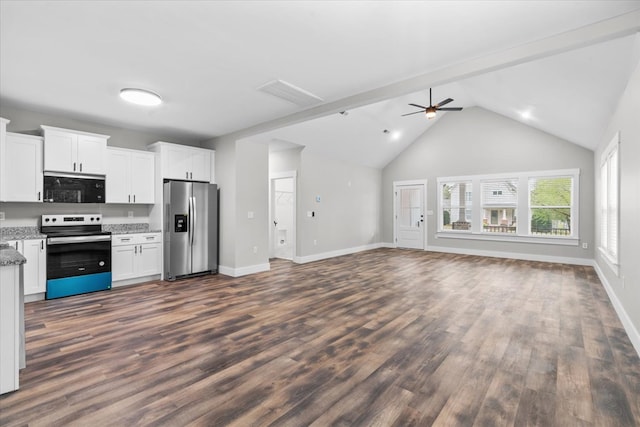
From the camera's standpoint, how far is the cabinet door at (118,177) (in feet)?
16.3

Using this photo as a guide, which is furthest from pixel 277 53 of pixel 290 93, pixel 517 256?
pixel 517 256

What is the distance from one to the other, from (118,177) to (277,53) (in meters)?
3.75

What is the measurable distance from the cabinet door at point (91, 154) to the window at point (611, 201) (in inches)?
276

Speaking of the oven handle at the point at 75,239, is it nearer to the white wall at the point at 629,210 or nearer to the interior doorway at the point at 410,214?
the white wall at the point at 629,210

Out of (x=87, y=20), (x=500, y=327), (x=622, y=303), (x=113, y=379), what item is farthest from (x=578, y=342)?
(x=87, y=20)

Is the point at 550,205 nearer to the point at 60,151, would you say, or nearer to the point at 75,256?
the point at 75,256

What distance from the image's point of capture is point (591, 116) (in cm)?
450

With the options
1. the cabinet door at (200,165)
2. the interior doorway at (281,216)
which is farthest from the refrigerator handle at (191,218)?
the interior doorway at (281,216)

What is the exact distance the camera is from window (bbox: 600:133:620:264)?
3.89 meters

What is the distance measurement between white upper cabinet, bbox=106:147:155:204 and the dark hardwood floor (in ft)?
5.05

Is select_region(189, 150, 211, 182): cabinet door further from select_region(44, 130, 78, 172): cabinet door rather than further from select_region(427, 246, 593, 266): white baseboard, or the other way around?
select_region(427, 246, 593, 266): white baseboard

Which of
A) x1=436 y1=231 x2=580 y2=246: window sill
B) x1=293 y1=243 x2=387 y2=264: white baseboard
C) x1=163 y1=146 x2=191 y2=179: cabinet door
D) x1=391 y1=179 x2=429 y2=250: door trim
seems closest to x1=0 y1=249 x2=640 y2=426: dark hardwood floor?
x1=163 y1=146 x2=191 y2=179: cabinet door

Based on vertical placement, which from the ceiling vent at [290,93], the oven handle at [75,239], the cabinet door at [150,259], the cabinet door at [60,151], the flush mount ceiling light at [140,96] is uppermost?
the ceiling vent at [290,93]

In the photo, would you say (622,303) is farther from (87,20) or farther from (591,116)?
(87,20)
